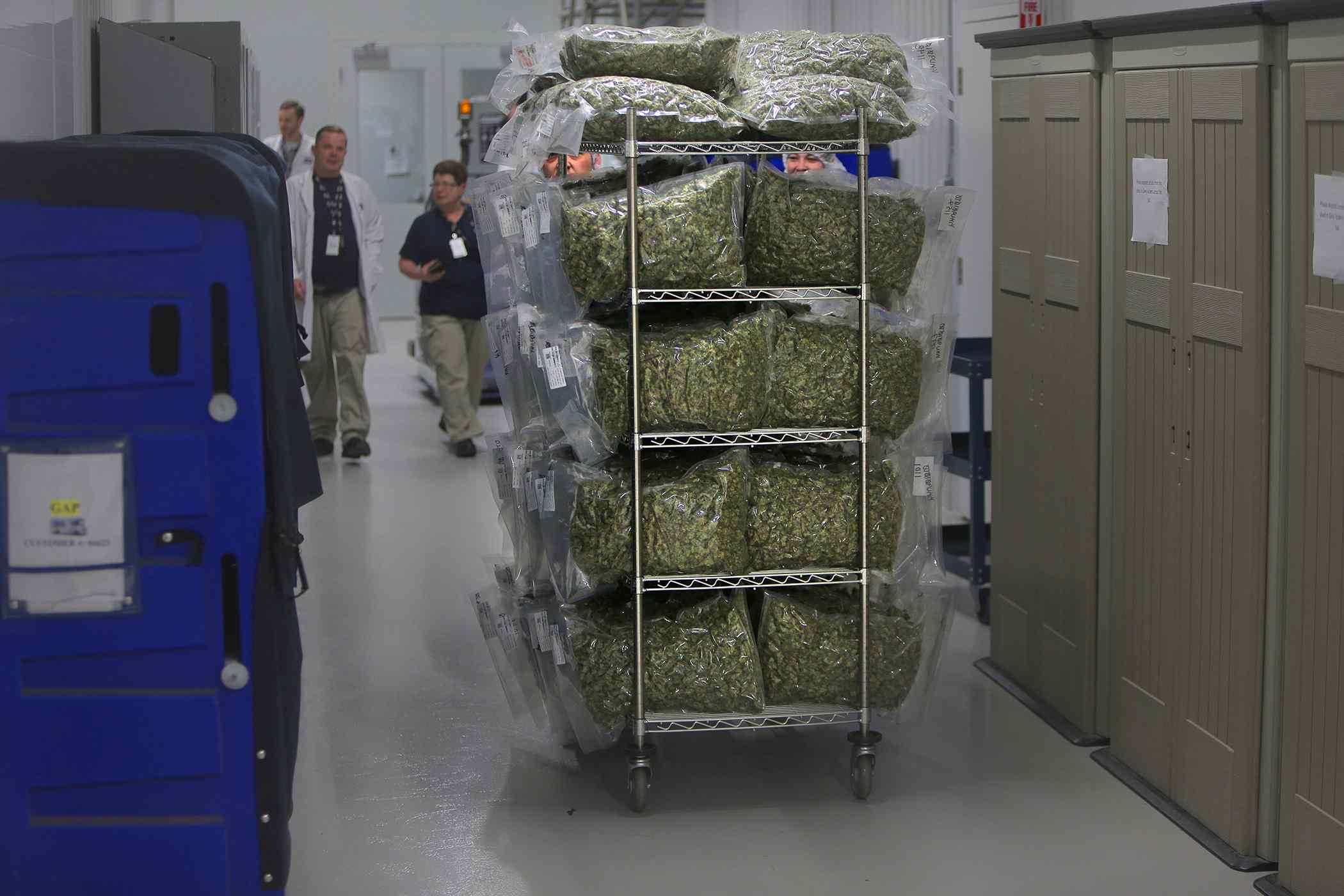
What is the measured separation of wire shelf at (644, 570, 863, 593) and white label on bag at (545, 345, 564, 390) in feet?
1.72

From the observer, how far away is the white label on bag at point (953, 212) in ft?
12.9

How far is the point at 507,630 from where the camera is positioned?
407cm

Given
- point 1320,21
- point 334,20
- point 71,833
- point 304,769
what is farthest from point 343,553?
point 334,20

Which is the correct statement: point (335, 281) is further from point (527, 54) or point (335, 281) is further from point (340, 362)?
point (527, 54)

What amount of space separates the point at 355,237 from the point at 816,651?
5498mm

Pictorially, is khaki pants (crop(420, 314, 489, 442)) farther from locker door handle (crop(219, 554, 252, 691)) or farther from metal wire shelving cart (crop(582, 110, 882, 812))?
locker door handle (crop(219, 554, 252, 691))

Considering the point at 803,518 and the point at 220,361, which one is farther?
the point at 803,518

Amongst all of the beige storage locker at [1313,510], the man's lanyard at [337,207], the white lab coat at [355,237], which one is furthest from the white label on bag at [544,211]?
the man's lanyard at [337,207]

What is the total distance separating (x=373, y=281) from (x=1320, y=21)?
6.50m

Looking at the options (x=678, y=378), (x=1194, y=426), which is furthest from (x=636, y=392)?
(x=1194, y=426)

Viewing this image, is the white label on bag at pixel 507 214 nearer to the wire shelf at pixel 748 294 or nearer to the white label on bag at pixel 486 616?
the wire shelf at pixel 748 294

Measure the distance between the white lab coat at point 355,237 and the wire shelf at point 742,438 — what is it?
4.97 metres

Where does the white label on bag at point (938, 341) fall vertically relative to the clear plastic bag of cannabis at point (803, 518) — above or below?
above

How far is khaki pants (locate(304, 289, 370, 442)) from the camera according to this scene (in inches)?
340
